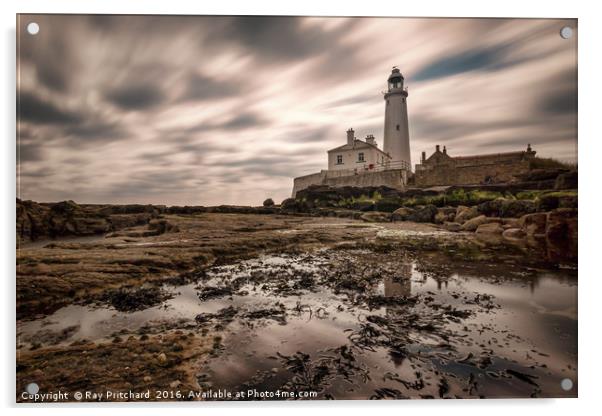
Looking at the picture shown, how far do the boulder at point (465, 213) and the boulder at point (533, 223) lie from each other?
0.39 m

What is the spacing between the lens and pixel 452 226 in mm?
3303

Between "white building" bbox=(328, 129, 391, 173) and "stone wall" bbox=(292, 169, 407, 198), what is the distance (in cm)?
10

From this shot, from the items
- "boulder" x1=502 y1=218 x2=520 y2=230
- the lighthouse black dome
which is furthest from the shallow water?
the lighthouse black dome

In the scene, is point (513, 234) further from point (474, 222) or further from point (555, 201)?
point (555, 201)

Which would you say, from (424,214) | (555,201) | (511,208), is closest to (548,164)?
(555,201)

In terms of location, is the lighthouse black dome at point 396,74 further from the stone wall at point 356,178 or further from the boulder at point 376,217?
the boulder at point 376,217

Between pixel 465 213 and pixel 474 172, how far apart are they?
43 cm

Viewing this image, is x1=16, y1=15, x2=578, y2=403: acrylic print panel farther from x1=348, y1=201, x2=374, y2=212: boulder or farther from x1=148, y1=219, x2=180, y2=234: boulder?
x1=348, y1=201, x2=374, y2=212: boulder

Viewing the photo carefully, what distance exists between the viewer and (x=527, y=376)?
91.3 inches

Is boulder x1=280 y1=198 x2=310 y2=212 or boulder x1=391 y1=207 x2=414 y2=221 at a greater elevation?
boulder x1=280 y1=198 x2=310 y2=212

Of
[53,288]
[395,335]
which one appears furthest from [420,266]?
[53,288]

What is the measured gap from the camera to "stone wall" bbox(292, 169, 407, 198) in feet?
11.4

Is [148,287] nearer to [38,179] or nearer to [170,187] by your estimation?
[170,187]
